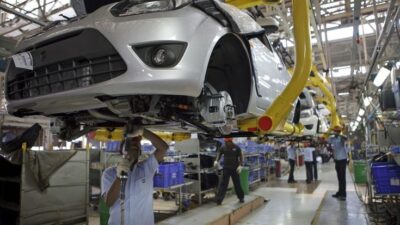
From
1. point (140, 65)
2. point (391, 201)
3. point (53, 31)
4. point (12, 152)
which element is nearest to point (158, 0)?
point (140, 65)

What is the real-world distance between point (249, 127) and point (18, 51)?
1.76 metres

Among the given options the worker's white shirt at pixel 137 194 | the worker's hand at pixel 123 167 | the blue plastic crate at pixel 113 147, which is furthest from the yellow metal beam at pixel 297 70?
the blue plastic crate at pixel 113 147

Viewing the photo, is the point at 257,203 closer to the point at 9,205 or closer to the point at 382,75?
the point at 382,75

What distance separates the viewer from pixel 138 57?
1.83 meters

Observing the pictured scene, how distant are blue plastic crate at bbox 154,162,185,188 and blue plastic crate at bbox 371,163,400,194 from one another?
360 cm

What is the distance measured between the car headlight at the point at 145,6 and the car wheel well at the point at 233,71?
24.1 inches

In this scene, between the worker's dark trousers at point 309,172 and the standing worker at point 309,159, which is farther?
the worker's dark trousers at point 309,172

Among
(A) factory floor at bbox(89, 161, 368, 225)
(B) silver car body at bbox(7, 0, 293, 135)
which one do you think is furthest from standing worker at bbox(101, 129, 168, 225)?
(A) factory floor at bbox(89, 161, 368, 225)

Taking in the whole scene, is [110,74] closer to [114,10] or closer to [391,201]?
[114,10]

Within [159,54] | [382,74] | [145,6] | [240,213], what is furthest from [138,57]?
[240,213]

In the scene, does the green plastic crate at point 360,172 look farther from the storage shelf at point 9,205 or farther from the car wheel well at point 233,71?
the storage shelf at point 9,205

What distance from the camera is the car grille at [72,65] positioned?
186cm

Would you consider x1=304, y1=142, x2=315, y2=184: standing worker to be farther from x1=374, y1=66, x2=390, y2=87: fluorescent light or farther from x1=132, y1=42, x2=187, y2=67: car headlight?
x1=132, y1=42, x2=187, y2=67: car headlight

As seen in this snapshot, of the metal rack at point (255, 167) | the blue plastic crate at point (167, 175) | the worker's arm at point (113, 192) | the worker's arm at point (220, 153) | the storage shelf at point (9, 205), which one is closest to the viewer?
the worker's arm at point (113, 192)
